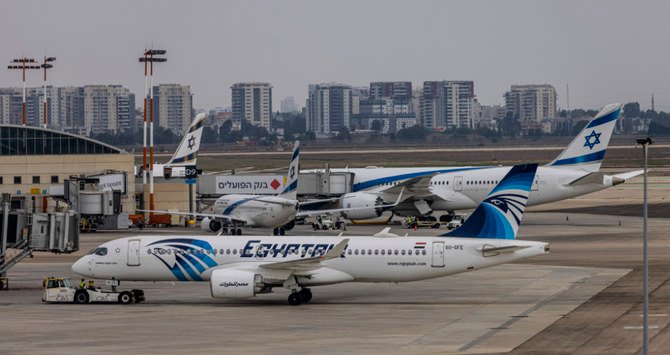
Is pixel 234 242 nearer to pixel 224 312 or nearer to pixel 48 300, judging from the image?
pixel 224 312

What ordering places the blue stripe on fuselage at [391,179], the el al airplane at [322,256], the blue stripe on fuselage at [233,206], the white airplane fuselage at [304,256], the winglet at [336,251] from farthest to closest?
the blue stripe on fuselage at [391,179]
the blue stripe on fuselage at [233,206]
the white airplane fuselage at [304,256]
the el al airplane at [322,256]
the winglet at [336,251]

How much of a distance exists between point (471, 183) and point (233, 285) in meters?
56.3

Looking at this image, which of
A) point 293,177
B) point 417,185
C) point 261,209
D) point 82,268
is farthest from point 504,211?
point 417,185

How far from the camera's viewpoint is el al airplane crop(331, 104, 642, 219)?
346ft

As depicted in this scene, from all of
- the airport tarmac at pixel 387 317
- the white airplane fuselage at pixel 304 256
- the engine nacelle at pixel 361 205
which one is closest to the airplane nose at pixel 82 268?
the white airplane fuselage at pixel 304 256

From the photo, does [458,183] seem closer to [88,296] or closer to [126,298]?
[126,298]

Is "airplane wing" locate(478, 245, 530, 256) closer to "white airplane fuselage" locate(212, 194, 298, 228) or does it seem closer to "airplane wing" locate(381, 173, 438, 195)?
"white airplane fuselage" locate(212, 194, 298, 228)

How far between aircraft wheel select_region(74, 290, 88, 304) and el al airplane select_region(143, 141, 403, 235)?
3491 cm

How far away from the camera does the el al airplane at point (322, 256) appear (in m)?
56.5

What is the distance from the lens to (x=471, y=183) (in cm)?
10994

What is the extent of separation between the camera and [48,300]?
195 ft

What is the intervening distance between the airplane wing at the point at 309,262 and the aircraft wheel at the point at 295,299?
1.35 m

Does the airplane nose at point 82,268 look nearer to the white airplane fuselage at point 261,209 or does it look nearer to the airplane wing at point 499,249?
the airplane wing at point 499,249

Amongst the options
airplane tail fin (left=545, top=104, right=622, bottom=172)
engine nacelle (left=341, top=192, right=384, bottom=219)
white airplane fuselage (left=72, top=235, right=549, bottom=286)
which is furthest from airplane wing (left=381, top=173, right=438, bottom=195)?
white airplane fuselage (left=72, top=235, right=549, bottom=286)
